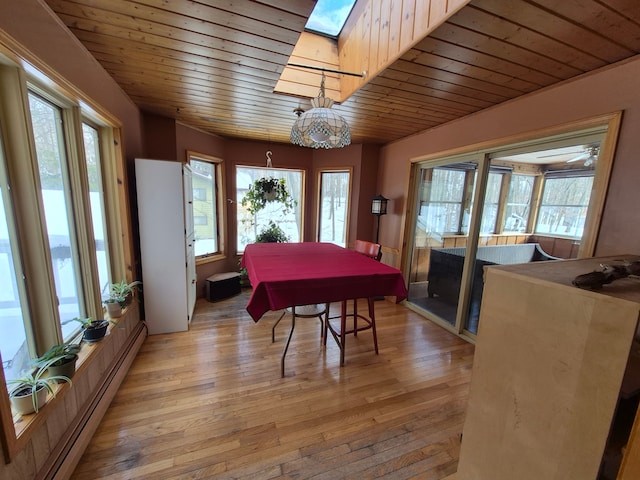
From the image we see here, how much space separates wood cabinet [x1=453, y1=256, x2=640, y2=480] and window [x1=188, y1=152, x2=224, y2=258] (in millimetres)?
3620

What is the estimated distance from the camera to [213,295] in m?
3.60

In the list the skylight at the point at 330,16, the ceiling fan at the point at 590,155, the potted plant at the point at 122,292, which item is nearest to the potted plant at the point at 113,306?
the potted plant at the point at 122,292

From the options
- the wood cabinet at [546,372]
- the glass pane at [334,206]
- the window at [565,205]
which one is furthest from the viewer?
the glass pane at [334,206]

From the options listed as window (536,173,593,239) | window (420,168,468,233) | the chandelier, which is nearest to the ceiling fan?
window (536,173,593,239)

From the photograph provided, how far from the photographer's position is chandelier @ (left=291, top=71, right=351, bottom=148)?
175 cm

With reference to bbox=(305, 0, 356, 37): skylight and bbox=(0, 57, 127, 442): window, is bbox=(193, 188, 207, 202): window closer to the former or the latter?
bbox=(0, 57, 127, 442): window

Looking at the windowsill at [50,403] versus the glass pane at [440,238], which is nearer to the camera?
the windowsill at [50,403]

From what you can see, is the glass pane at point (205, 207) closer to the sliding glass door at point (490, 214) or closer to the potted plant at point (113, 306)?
the potted plant at point (113, 306)

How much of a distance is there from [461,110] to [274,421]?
317cm

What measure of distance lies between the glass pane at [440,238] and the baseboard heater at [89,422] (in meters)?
3.30

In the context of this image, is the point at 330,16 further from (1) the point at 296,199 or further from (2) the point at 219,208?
(2) the point at 219,208

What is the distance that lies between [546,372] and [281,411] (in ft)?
5.10

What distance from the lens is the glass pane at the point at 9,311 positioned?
1182mm

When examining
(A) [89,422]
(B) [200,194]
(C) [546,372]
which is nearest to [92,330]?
(A) [89,422]
